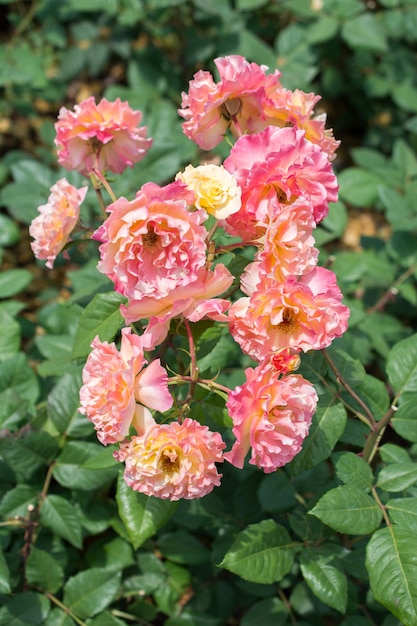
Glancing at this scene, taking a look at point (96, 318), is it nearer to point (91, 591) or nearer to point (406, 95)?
point (91, 591)

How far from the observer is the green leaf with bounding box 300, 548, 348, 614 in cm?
121

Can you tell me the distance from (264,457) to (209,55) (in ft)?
6.77

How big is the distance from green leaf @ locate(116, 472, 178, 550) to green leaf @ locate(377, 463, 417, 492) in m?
0.37

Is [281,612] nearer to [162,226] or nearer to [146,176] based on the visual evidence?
[162,226]

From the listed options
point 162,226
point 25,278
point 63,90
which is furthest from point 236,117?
point 63,90

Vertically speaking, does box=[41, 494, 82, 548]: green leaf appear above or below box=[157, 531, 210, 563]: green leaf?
above

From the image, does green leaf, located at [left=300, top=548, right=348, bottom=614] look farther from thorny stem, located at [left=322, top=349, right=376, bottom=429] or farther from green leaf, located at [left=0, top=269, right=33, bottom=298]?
green leaf, located at [left=0, top=269, right=33, bottom=298]

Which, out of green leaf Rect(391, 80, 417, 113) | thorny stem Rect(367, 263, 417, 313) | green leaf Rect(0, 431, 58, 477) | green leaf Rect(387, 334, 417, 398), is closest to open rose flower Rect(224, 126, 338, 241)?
green leaf Rect(387, 334, 417, 398)

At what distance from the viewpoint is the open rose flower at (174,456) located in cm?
100

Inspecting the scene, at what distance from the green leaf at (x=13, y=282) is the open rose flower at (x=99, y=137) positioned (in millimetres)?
592

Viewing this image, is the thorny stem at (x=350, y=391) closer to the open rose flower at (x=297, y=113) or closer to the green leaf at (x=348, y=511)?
the green leaf at (x=348, y=511)

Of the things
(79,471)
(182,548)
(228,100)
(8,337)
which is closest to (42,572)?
(79,471)

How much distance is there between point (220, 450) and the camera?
3.31 ft

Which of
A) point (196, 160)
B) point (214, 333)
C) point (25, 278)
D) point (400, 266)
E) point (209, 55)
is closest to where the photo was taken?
point (214, 333)
